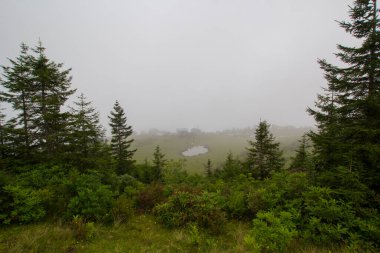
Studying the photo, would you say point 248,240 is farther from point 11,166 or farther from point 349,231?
point 11,166

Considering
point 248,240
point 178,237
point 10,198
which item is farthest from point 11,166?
point 248,240

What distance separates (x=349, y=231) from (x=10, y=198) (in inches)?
439

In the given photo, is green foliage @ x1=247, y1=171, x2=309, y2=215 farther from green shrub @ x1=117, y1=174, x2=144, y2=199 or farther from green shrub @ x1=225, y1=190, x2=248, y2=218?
green shrub @ x1=117, y1=174, x2=144, y2=199

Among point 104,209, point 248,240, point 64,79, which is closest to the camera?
point 248,240

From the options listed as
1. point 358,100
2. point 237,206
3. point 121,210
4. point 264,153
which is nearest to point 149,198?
point 121,210

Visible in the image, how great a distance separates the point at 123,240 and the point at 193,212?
253 centimetres

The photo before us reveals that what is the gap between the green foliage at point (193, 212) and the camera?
19.5 ft

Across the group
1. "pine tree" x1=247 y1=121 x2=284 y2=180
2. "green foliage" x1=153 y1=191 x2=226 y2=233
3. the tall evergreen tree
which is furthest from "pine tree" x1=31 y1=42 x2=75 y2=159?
"pine tree" x1=247 y1=121 x2=284 y2=180

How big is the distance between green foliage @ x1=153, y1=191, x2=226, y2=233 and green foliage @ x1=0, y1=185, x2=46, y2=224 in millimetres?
4328

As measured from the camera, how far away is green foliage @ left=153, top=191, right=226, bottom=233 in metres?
5.94

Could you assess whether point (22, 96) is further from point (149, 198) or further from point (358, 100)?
point (358, 100)

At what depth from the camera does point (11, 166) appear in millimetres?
11445

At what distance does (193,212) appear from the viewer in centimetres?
634

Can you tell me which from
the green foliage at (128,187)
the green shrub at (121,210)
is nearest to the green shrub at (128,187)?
the green foliage at (128,187)
